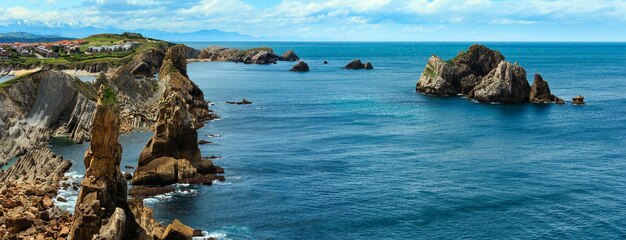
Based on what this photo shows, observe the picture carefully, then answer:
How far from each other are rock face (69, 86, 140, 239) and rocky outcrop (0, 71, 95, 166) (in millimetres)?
47736

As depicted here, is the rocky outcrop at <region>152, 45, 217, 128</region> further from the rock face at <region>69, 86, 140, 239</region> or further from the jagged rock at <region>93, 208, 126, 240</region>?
the jagged rock at <region>93, 208, 126, 240</region>

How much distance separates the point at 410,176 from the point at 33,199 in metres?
45.9

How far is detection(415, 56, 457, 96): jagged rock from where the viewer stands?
186m

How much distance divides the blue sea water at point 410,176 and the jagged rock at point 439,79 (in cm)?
3653

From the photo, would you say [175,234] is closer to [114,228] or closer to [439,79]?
[114,228]

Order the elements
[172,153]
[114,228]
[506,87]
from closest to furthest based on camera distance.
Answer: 1. [114,228]
2. [172,153]
3. [506,87]

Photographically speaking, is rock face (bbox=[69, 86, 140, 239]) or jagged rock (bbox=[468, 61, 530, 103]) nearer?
rock face (bbox=[69, 86, 140, 239])

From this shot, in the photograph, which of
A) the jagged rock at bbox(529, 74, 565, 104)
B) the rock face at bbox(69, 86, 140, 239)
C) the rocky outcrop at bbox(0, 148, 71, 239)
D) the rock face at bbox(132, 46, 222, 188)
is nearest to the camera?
the rock face at bbox(69, 86, 140, 239)

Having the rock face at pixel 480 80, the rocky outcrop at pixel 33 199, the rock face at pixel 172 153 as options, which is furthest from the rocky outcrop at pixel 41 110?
the rock face at pixel 480 80

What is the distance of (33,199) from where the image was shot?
64938 mm

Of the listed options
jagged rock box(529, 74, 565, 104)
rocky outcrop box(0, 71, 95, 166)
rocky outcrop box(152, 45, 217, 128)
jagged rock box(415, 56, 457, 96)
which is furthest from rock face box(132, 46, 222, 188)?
jagged rock box(415, 56, 457, 96)

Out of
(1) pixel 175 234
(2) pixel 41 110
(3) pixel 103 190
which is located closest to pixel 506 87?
(2) pixel 41 110

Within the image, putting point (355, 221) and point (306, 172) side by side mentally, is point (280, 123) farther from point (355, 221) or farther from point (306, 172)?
point (355, 221)

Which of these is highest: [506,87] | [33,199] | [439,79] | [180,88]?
[180,88]
